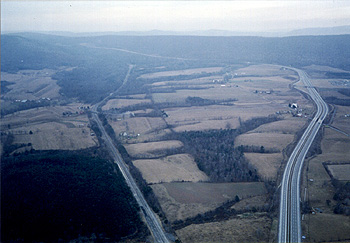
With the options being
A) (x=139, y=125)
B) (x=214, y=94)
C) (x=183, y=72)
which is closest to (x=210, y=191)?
(x=139, y=125)

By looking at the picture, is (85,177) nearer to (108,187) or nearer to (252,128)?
(108,187)

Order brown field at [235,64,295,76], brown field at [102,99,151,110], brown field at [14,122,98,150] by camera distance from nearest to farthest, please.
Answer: brown field at [14,122,98,150], brown field at [102,99,151,110], brown field at [235,64,295,76]

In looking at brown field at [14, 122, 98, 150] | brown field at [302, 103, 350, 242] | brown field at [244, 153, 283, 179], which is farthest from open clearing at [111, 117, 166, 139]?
brown field at [302, 103, 350, 242]

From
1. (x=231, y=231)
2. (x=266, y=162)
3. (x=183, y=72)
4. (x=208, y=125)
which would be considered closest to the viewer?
(x=231, y=231)

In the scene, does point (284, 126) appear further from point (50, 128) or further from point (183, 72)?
point (183, 72)

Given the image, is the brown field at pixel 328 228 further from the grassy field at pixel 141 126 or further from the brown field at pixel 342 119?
the grassy field at pixel 141 126

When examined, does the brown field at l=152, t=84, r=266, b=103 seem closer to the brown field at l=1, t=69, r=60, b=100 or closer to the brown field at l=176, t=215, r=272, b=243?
the brown field at l=1, t=69, r=60, b=100
